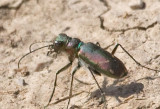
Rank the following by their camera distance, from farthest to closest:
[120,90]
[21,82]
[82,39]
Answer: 1. [82,39]
2. [21,82]
3. [120,90]

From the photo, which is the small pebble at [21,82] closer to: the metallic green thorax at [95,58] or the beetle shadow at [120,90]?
the metallic green thorax at [95,58]

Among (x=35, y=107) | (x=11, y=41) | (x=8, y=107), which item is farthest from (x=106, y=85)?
(x=11, y=41)

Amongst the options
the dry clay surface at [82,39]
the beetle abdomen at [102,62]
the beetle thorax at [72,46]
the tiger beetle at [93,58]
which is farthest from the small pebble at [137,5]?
the beetle abdomen at [102,62]

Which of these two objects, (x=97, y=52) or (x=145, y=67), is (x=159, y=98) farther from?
(x=97, y=52)

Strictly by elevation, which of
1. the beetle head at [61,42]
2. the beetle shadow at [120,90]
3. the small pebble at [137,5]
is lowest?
the beetle shadow at [120,90]

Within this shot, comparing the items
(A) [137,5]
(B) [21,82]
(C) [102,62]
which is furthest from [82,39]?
(C) [102,62]

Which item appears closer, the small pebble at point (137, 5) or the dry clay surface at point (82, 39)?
the dry clay surface at point (82, 39)

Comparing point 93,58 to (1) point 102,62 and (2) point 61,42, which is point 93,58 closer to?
(1) point 102,62

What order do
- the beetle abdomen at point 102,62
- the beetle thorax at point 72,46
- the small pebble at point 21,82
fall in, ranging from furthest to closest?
the small pebble at point 21,82 < the beetle thorax at point 72,46 < the beetle abdomen at point 102,62
